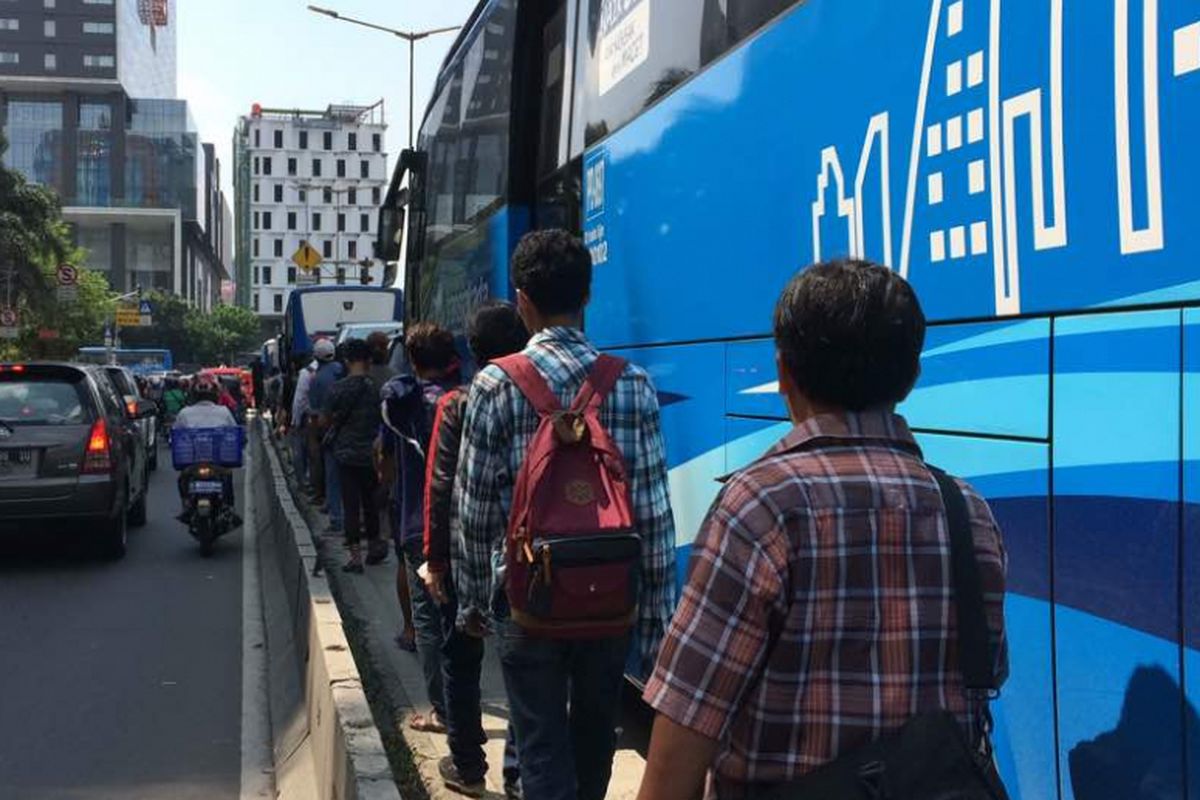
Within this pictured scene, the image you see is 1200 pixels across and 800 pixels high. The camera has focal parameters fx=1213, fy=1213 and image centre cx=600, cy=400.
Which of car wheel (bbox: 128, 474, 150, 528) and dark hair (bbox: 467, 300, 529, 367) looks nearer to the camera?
dark hair (bbox: 467, 300, 529, 367)

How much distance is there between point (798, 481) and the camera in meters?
1.73

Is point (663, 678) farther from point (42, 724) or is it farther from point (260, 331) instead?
point (260, 331)

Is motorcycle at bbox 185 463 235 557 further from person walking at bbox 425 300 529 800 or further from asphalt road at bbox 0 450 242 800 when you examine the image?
person walking at bbox 425 300 529 800

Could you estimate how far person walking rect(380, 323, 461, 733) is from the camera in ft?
16.4

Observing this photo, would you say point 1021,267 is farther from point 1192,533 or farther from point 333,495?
point 333,495

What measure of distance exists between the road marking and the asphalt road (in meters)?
0.05

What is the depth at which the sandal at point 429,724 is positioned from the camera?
5484mm

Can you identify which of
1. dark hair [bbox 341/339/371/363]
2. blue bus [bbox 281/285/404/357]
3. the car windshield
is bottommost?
the car windshield

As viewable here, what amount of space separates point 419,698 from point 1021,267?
445 centimetres

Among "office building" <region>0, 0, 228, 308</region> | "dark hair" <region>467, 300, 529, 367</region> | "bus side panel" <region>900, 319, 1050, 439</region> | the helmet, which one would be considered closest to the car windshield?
the helmet

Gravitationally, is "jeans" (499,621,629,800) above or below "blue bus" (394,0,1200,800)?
below

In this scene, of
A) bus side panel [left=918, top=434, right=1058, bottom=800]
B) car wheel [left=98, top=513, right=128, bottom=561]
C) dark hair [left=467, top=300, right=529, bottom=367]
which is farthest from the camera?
car wheel [left=98, top=513, right=128, bottom=561]

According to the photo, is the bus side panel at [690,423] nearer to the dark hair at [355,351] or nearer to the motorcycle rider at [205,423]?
the dark hair at [355,351]

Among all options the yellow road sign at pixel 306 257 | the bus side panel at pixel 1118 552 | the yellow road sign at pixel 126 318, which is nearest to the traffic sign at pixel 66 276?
Answer: the yellow road sign at pixel 306 257
